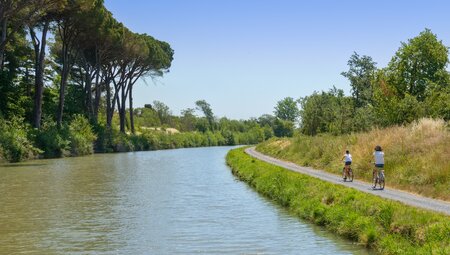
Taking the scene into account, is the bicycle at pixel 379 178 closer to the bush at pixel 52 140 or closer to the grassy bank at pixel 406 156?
the grassy bank at pixel 406 156

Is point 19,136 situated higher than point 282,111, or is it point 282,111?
point 282,111

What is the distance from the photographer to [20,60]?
64.9m

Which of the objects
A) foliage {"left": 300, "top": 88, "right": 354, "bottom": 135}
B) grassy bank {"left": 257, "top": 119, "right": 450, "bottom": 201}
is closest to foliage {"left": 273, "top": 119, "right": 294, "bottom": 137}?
foliage {"left": 300, "top": 88, "right": 354, "bottom": 135}

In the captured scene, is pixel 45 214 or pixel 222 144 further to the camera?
pixel 222 144

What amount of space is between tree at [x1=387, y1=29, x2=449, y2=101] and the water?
24970 mm

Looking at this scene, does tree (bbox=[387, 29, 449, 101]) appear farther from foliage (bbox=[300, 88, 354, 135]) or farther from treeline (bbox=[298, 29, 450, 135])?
foliage (bbox=[300, 88, 354, 135])

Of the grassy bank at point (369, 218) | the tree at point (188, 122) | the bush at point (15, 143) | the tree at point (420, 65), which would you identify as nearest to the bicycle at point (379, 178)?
the grassy bank at point (369, 218)

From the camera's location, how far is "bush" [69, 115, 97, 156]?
61.8 m

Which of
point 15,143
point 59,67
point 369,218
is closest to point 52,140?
point 15,143

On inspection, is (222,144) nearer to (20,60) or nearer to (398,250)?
(20,60)

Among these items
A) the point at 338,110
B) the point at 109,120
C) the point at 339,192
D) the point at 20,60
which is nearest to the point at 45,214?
the point at 339,192

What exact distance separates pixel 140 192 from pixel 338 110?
99.5 ft

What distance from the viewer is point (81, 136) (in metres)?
63.8

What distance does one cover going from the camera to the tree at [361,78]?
55.3m
